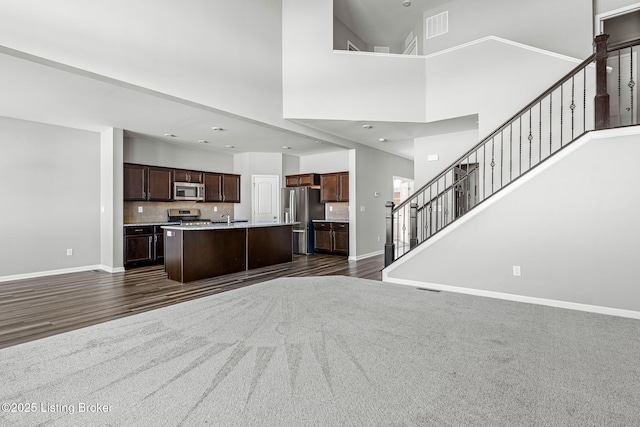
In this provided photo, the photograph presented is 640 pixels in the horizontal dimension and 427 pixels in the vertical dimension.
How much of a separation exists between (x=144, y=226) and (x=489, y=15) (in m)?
7.75

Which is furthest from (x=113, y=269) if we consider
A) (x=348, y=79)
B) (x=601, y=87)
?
(x=601, y=87)

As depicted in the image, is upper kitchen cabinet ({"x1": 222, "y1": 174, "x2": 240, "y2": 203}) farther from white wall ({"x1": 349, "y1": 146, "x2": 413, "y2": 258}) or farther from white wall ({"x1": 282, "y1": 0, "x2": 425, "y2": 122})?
white wall ({"x1": 282, "y1": 0, "x2": 425, "y2": 122})

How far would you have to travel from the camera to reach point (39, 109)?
4801mm

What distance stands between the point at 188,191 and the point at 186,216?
2.10 feet

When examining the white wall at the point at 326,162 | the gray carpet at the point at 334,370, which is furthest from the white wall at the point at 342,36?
the gray carpet at the point at 334,370

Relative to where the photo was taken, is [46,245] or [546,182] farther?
[46,245]

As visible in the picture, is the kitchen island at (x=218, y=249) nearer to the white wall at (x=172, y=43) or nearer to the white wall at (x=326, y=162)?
the white wall at (x=172, y=43)

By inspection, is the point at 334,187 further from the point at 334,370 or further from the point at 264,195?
the point at 334,370

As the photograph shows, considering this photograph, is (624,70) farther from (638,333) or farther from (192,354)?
(192,354)

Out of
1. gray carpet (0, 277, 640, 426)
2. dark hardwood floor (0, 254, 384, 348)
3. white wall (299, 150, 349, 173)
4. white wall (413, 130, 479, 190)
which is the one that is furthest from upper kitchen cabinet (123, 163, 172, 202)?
white wall (413, 130, 479, 190)

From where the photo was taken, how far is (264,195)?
28.4ft

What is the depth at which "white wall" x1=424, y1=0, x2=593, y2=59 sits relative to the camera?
488 cm

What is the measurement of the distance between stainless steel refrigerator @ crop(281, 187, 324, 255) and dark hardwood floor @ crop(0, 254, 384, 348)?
168 centimetres

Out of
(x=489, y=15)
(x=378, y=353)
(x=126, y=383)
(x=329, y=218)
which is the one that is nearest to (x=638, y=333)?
(x=378, y=353)
